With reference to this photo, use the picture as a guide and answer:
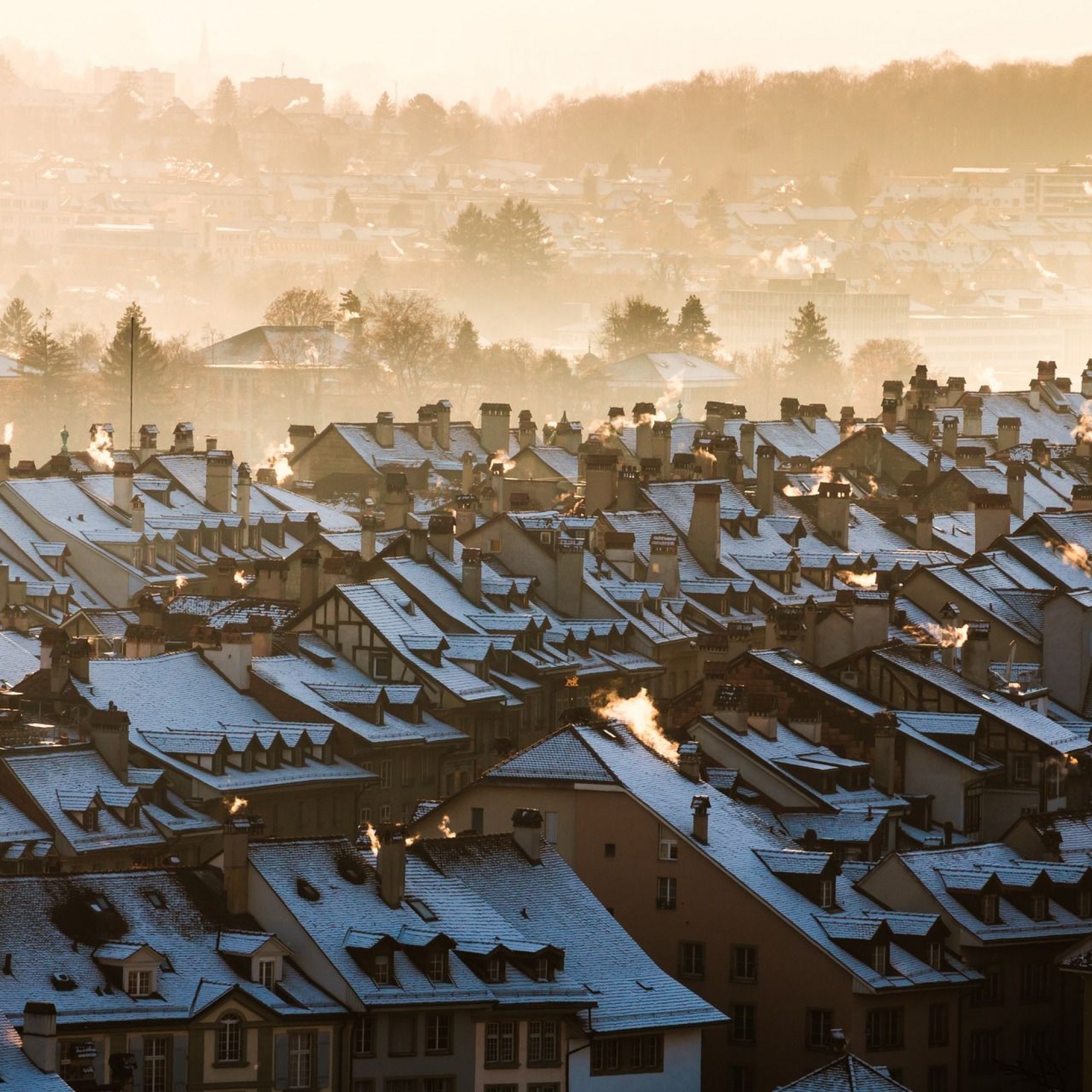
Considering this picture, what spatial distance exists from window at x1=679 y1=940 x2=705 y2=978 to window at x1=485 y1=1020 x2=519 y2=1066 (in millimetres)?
7897

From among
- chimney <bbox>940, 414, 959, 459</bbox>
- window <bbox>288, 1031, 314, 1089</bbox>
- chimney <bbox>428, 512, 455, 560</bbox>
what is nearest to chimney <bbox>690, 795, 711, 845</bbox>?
window <bbox>288, 1031, 314, 1089</bbox>

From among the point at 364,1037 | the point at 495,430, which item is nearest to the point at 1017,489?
the point at 495,430

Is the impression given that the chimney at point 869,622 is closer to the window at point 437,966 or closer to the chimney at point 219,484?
the window at point 437,966

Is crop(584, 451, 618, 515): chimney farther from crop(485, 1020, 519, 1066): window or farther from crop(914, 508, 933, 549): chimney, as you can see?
crop(485, 1020, 519, 1066): window

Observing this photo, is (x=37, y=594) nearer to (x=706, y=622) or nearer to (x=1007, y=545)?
(x=706, y=622)

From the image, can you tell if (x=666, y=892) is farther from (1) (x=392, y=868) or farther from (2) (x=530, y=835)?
(1) (x=392, y=868)

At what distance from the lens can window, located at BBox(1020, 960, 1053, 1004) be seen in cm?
7512

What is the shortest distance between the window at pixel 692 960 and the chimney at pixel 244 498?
50301mm

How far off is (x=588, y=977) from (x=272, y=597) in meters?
36.0

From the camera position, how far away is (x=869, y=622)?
9344cm

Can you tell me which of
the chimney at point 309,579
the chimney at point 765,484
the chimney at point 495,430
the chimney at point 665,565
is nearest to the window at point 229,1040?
the chimney at point 309,579

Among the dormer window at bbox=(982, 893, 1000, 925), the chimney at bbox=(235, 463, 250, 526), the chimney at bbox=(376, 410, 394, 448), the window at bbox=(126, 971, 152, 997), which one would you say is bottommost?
the chimney at bbox=(376, 410, 394, 448)

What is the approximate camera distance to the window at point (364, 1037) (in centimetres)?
6475

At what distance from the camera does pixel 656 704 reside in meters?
89.3
